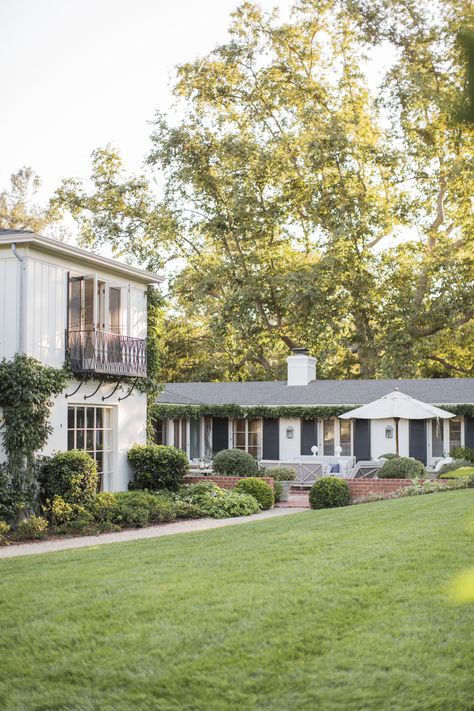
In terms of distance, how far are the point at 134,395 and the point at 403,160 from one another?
800 inches

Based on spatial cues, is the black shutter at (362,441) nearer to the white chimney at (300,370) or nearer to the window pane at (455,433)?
the window pane at (455,433)

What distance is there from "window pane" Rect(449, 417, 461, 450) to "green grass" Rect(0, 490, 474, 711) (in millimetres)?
18455

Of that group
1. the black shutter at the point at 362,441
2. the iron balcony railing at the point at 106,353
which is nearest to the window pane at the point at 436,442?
the black shutter at the point at 362,441

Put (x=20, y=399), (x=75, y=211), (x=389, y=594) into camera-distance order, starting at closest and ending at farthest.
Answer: (x=389, y=594)
(x=20, y=399)
(x=75, y=211)

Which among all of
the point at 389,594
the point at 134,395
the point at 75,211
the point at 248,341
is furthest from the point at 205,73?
the point at 389,594

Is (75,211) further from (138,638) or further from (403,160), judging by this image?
(138,638)

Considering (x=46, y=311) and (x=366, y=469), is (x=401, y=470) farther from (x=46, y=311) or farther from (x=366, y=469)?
(x=46, y=311)

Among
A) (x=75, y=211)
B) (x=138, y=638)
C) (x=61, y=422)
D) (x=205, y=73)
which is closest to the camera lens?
(x=138, y=638)

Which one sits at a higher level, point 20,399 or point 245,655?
point 20,399

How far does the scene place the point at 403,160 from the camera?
34.9m

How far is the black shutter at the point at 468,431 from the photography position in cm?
2814

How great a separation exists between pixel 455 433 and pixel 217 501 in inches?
519

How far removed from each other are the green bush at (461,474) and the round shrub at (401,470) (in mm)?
679

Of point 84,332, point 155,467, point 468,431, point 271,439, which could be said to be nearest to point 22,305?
point 84,332
